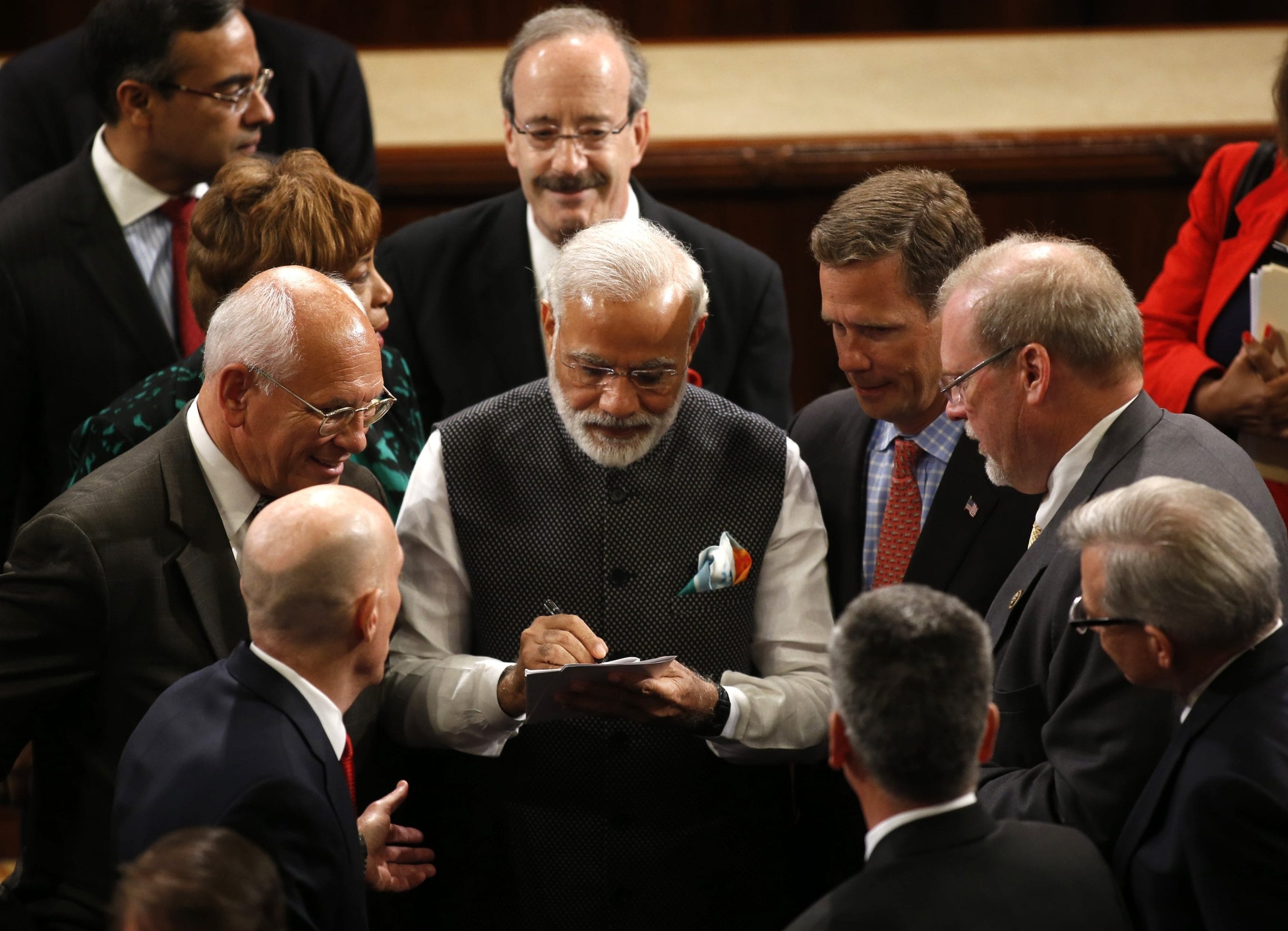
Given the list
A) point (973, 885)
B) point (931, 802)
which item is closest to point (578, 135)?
point (931, 802)

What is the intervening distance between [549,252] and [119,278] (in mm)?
1008

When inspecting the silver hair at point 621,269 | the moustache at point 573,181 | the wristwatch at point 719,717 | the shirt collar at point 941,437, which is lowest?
the wristwatch at point 719,717

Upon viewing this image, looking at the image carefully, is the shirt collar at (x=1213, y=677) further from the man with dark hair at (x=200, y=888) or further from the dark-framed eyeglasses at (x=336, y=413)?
the dark-framed eyeglasses at (x=336, y=413)

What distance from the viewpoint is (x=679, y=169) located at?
4.45 m

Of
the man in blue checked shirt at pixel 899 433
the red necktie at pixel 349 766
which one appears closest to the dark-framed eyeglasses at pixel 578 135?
the man in blue checked shirt at pixel 899 433

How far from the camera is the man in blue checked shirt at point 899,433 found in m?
2.86

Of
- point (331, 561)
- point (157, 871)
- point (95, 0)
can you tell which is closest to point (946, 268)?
point (331, 561)

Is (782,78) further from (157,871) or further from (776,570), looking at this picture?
(157,871)

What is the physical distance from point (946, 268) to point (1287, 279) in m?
0.72

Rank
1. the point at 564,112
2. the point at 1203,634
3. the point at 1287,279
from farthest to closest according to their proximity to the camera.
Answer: the point at 564,112, the point at 1287,279, the point at 1203,634

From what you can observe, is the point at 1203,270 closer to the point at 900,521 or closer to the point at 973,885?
the point at 900,521

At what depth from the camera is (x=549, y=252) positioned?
364 cm

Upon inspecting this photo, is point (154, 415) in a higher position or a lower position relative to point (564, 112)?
lower

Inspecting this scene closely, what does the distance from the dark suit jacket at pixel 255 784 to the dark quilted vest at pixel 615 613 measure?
64 centimetres
